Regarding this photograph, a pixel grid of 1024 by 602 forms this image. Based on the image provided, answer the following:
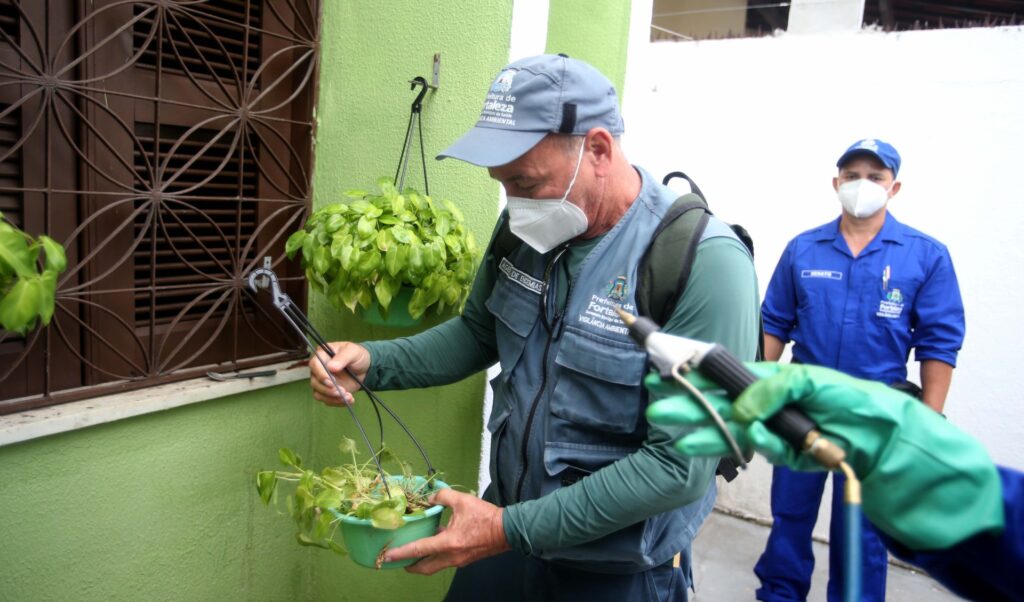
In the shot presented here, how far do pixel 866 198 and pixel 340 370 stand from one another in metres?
2.55

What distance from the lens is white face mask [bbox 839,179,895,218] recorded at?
135 inches

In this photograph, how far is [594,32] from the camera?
3217mm

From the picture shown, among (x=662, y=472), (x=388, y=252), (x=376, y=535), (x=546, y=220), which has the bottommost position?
(x=376, y=535)

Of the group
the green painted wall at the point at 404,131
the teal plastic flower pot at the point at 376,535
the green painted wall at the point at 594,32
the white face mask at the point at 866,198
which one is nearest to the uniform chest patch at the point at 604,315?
the teal plastic flower pot at the point at 376,535

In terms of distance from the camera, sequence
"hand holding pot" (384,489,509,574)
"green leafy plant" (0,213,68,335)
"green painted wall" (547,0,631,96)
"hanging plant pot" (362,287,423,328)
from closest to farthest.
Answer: "green leafy plant" (0,213,68,335), "hand holding pot" (384,489,509,574), "hanging plant pot" (362,287,423,328), "green painted wall" (547,0,631,96)

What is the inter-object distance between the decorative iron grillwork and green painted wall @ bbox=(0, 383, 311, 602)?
0.15 meters

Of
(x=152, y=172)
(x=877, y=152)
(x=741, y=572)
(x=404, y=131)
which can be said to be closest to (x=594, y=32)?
(x=404, y=131)

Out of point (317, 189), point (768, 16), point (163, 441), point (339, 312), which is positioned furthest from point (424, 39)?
point (768, 16)

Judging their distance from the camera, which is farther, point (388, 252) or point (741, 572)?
point (741, 572)

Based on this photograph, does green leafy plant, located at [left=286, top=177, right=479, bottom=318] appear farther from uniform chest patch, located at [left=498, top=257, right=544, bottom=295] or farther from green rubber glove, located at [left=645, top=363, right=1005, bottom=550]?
green rubber glove, located at [left=645, top=363, right=1005, bottom=550]

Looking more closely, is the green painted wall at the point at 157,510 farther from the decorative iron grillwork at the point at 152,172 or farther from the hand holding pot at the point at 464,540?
the hand holding pot at the point at 464,540

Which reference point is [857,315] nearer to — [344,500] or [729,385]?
[344,500]

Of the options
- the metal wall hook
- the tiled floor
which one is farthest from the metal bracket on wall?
the tiled floor

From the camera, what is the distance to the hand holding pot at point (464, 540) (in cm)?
170
